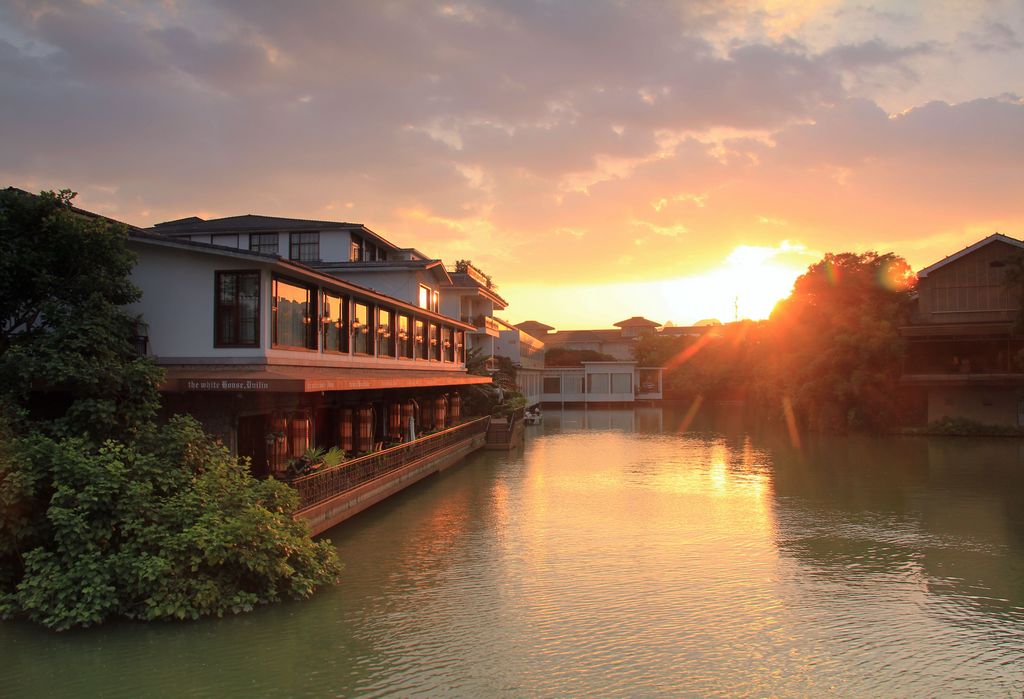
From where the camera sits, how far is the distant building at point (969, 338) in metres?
40.5

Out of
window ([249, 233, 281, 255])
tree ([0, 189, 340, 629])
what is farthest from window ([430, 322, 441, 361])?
tree ([0, 189, 340, 629])

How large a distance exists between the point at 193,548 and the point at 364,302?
44.3 ft

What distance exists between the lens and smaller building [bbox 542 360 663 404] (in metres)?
76.4

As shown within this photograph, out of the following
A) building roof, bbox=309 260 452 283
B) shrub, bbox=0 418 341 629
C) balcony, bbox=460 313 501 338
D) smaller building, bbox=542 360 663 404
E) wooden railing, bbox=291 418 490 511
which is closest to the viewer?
shrub, bbox=0 418 341 629

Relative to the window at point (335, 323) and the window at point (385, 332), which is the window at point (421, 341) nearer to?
the window at point (385, 332)

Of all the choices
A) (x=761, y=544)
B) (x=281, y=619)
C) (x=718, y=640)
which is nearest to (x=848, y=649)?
(x=718, y=640)

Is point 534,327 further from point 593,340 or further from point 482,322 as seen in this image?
point 482,322

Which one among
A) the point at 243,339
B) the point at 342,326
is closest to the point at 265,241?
the point at 342,326

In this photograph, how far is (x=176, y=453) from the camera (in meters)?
12.4

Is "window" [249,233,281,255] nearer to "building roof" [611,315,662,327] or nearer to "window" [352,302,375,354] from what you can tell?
"window" [352,302,375,354]

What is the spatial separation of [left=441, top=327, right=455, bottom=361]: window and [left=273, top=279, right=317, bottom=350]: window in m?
15.8

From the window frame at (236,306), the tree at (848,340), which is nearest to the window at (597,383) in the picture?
the tree at (848,340)

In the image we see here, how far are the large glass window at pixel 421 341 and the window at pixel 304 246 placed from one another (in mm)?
6138

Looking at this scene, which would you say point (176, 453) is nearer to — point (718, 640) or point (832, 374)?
point (718, 640)
